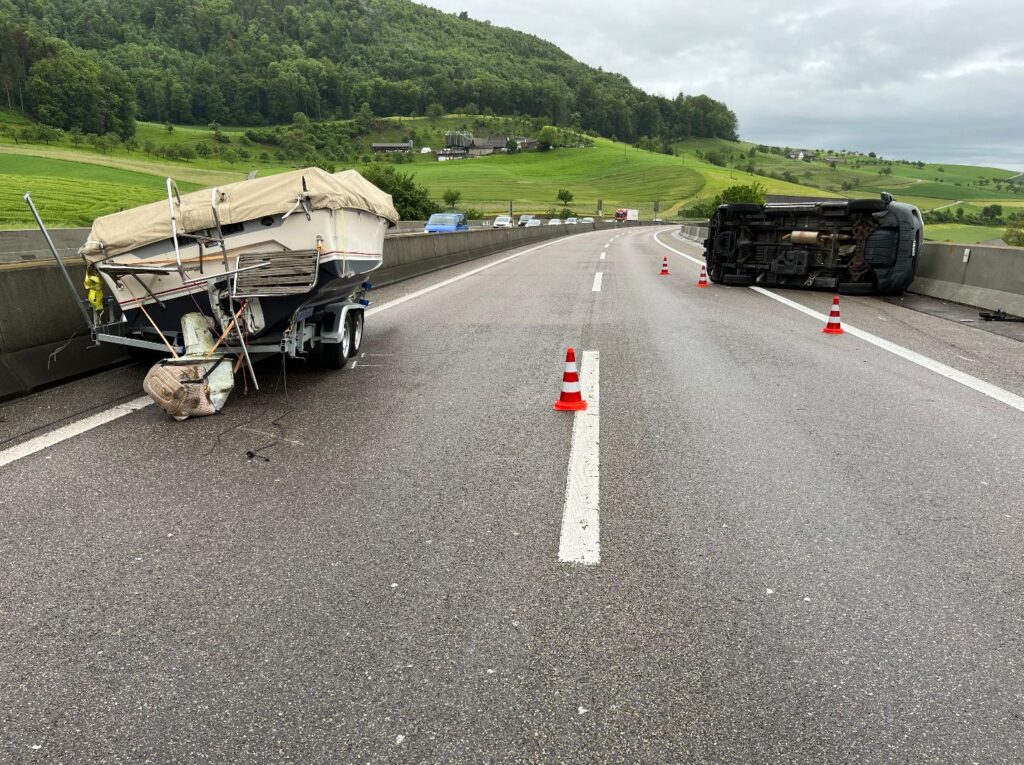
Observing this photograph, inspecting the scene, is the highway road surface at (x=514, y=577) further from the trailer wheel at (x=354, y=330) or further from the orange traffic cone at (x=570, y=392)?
the trailer wheel at (x=354, y=330)

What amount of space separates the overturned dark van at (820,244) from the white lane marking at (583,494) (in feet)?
33.6

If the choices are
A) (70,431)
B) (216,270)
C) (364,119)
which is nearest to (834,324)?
(216,270)

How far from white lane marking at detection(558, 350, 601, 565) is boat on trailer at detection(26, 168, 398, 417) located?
266 cm

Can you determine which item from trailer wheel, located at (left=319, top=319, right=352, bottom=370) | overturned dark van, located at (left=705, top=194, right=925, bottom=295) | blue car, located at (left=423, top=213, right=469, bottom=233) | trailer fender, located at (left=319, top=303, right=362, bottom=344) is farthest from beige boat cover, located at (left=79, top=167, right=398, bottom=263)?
blue car, located at (left=423, top=213, right=469, bottom=233)

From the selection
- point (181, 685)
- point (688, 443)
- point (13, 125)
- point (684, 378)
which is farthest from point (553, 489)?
point (13, 125)

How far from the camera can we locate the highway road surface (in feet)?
7.55

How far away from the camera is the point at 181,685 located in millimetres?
2502

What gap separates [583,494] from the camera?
4.15 meters

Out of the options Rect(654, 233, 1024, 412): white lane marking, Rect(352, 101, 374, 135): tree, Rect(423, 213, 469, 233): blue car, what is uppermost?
Rect(352, 101, 374, 135): tree

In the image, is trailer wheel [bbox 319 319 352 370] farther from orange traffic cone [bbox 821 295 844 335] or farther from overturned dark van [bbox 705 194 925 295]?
overturned dark van [bbox 705 194 925 295]

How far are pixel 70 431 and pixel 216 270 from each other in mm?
1783

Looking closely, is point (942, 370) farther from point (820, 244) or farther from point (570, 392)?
point (820, 244)

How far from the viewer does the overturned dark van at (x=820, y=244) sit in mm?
13633

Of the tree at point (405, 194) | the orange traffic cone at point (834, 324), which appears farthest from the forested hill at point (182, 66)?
the orange traffic cone at point (834, 324)
